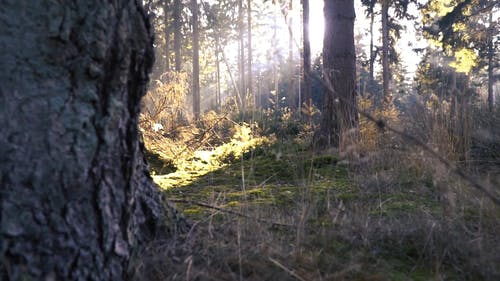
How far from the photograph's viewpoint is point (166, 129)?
7172 millimetres

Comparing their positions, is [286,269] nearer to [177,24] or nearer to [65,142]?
[65,142]

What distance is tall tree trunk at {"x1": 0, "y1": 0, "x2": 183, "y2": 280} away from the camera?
47.7 inches

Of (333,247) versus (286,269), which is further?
→ (333,247)

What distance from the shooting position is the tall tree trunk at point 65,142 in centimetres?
121

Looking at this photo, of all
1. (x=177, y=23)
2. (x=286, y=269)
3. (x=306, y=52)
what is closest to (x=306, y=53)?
(x=306, y=52)

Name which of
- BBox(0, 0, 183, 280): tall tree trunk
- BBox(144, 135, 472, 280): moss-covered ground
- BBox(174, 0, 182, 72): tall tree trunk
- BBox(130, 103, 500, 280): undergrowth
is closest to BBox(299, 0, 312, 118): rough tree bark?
BBox(174, 0, 182, 72): tall tree trunk

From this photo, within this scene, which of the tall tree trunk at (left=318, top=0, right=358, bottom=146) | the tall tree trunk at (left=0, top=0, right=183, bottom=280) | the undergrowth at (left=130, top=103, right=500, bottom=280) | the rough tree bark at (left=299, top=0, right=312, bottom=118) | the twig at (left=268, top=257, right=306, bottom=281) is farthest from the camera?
the rough tree bark at (left=299, top=0, right=312, bottom=118)

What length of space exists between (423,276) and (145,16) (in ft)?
4.67

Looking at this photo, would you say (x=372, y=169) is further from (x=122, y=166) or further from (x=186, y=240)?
(x=122, y=166)

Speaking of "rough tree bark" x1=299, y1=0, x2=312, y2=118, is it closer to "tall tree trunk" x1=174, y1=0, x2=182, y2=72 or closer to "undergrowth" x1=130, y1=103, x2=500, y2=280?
"tall tree trunk" x1=174, y1=0, x2=182, y2=72

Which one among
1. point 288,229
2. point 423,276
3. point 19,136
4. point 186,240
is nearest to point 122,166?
point 19,136

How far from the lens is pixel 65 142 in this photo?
130cm

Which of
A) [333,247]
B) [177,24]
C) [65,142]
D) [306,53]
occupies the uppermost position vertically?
[177,24]

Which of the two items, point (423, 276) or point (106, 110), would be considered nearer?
point (106, 110)
